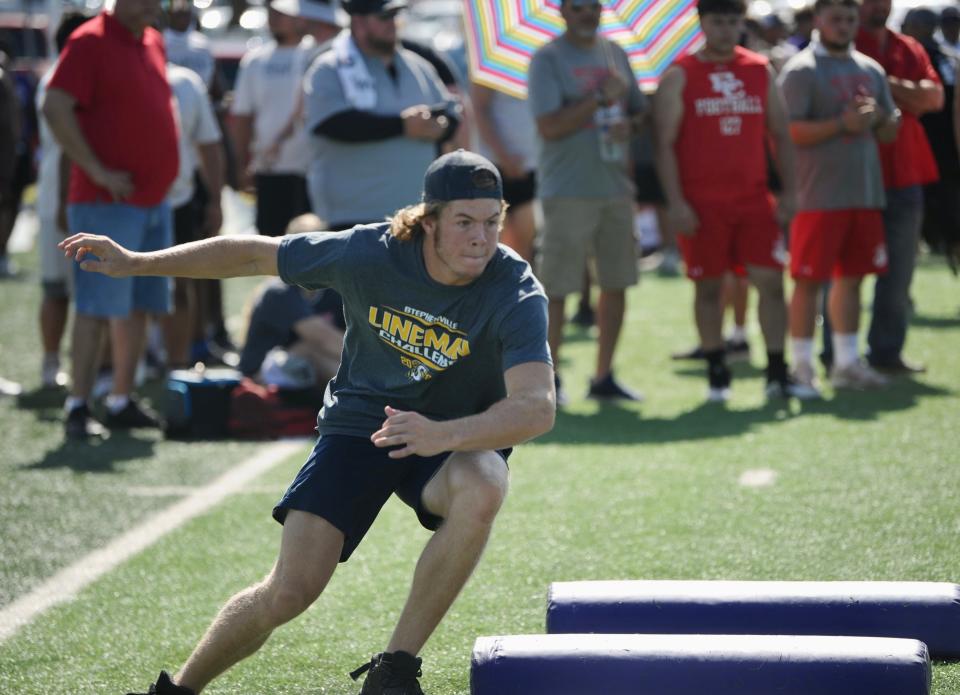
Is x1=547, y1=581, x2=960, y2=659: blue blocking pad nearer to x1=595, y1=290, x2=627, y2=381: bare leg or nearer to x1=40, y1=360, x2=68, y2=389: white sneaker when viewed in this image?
x1=595, y1=290, x2=627, y2=381: bare leg

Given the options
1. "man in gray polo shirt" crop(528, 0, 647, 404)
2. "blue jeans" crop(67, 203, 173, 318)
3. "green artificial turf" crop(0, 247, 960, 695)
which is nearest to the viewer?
"green artificial turf" crop(0, 247, 960, 695)

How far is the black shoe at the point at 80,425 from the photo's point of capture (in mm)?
8086

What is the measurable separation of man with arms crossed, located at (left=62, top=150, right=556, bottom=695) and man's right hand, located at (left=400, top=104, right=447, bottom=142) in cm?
354

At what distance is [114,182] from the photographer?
25.6 ft

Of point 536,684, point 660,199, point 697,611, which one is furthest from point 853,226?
point 536,684

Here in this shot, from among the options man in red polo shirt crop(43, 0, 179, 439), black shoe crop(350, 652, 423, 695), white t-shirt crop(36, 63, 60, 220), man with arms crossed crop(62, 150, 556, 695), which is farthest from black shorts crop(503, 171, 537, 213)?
black shoe crop(350, 652, 423, 695)

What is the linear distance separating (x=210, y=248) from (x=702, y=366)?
6271mm

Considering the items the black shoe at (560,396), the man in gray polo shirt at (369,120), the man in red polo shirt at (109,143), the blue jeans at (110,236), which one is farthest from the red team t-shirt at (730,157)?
the blue jeans at (110,236)

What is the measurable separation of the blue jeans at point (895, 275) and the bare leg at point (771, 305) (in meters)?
0.81

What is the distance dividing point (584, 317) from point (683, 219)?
12.1 ft

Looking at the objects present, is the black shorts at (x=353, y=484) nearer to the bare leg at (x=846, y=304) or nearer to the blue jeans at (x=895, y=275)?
the bare leg at (x=846, y=304)

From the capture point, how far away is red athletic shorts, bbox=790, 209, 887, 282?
28.6ft

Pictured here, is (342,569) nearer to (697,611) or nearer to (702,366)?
(697,611)

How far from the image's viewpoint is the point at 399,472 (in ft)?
14.5
